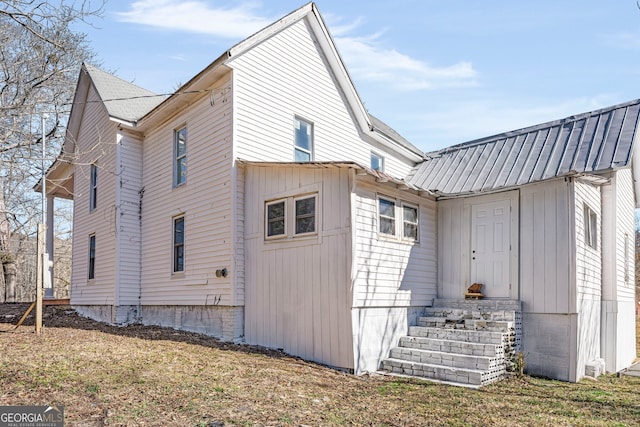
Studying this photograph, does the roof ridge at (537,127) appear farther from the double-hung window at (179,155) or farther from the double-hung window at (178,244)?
the double-hung window at (178,244)

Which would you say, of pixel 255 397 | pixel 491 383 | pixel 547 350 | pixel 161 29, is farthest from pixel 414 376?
pixel 161 29

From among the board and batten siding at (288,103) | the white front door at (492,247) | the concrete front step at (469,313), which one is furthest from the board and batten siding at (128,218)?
the white front door at (492,247)

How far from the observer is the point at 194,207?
11.5m

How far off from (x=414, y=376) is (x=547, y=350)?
2.69 m

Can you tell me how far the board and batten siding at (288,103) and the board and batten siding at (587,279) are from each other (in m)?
6.02

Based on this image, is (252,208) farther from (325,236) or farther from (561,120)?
(561,120)

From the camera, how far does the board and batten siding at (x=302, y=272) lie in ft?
28.4

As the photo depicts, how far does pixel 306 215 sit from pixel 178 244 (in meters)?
4.24

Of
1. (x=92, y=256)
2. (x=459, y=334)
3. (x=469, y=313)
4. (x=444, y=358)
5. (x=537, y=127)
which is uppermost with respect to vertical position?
(x=537, y=127)

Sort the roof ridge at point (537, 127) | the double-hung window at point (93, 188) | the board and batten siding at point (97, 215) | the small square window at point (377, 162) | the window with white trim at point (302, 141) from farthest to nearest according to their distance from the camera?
1. the double-hung window at point (93, 188)
2. the small square window at point (377, 162)
3. the board and batten siding at point (97, 215)
4. the window with white trim at point (302, 141)
5. the roof ridge at point (537, 127)

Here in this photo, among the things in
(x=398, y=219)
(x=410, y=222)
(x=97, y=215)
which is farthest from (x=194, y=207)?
(x=410, y=222)

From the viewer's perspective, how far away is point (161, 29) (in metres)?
9.93

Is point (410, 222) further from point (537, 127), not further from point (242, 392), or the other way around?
point (242, 392)

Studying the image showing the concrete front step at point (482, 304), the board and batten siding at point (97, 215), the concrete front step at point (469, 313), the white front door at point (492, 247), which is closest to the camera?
the concrete front step at point (469, 313)
